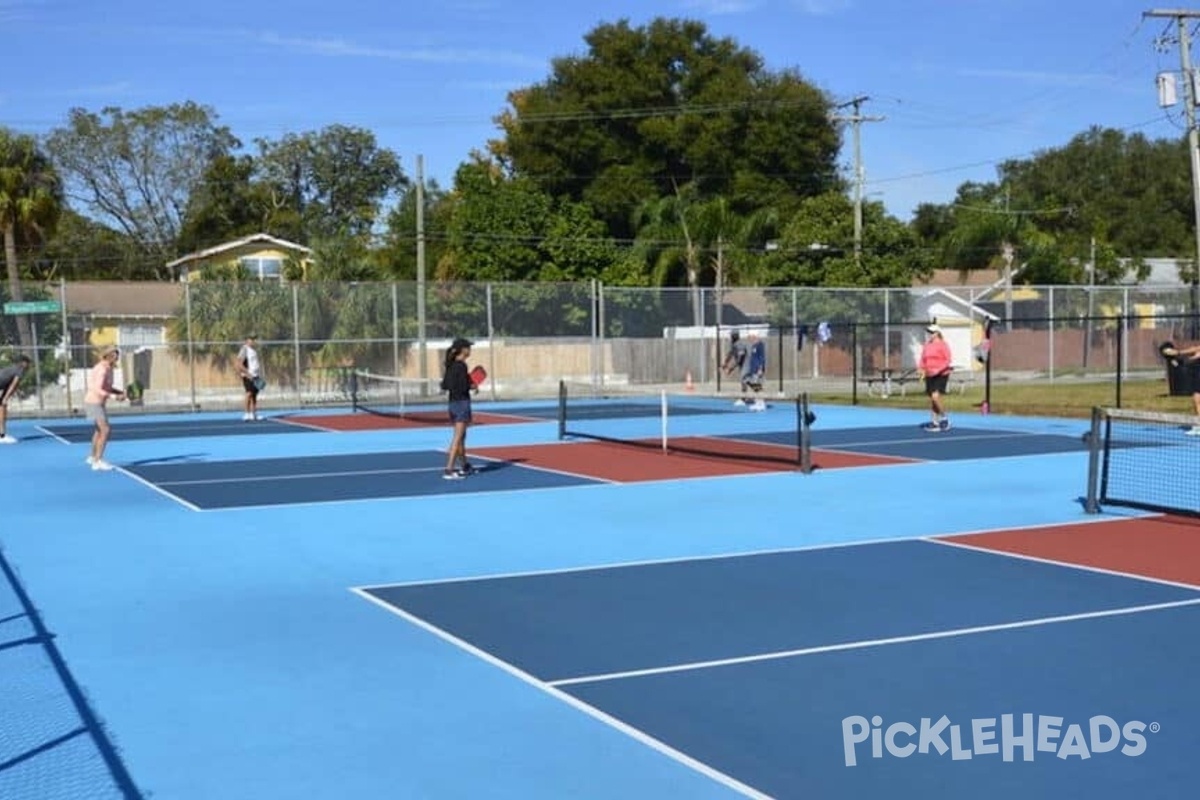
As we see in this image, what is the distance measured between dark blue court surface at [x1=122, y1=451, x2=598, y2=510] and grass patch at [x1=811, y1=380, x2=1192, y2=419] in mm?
13442

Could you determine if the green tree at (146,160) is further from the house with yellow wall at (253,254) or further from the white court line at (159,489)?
the white court line at (159,489)

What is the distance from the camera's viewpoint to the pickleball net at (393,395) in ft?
111

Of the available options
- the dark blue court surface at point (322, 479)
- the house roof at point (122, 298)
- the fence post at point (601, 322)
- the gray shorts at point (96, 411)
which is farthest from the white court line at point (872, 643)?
the house roof at point (122, 298)

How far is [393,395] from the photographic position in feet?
120

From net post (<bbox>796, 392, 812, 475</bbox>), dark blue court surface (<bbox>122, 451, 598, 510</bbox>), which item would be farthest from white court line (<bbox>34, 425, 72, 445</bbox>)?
net post (<bbox>796, 392, 812, 475</bbox>)

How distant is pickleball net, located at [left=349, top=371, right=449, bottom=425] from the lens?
33.8 m

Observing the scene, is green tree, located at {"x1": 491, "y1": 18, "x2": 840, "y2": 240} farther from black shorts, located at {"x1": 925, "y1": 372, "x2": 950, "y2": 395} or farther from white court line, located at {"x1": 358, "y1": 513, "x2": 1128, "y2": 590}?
white court line, located at {"x1": 358, "y1": 513, "x2": 1128, "y2": 590}

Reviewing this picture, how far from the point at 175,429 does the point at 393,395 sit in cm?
880

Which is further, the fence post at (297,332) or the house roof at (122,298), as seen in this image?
the house roof at (122,298)

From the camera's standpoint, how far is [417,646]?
28.3 ft

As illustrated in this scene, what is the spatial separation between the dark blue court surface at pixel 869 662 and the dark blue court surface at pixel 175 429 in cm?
1733

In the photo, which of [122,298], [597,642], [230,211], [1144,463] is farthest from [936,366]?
[230,211]

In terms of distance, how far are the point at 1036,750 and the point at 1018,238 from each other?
52573 mm

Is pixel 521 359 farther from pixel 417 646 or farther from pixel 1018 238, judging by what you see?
pixel 417 646
